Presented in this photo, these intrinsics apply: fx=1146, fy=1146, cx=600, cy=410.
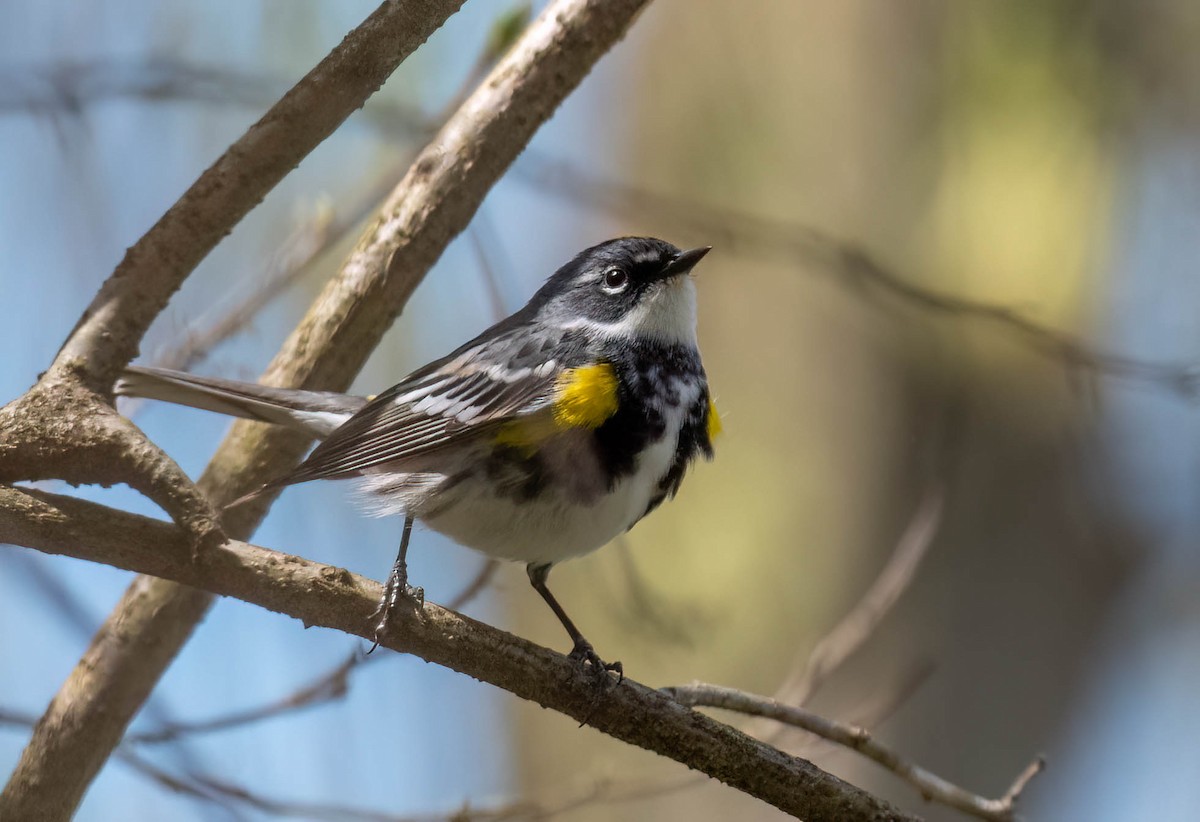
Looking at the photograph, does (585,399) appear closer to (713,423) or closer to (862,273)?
(713,423)

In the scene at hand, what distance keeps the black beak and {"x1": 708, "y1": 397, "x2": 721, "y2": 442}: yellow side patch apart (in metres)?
0.43

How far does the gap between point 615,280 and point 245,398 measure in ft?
3.92

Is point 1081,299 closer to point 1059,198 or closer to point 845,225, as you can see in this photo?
point 1059,198

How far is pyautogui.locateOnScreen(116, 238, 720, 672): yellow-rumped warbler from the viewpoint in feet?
9.91

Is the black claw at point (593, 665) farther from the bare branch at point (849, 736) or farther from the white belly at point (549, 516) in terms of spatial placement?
the white belly at point (549, 516)

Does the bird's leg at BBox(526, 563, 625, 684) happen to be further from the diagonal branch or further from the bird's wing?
the diagonal branch

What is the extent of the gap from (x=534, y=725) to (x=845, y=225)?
3306 mm

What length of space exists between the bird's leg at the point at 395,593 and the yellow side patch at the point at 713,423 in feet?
3.21

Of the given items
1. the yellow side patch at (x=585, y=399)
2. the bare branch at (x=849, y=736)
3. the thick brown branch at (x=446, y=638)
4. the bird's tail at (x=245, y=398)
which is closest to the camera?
the thick brown branch at (x=446, y=638)

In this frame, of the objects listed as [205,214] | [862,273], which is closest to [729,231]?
[862,273]

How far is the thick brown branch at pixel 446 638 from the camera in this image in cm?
230

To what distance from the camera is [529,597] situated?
668 cm

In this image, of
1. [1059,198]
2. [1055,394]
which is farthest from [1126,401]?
[1059,198]

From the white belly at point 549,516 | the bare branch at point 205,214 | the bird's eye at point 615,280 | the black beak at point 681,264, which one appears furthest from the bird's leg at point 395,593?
the black beak at point 681,264
